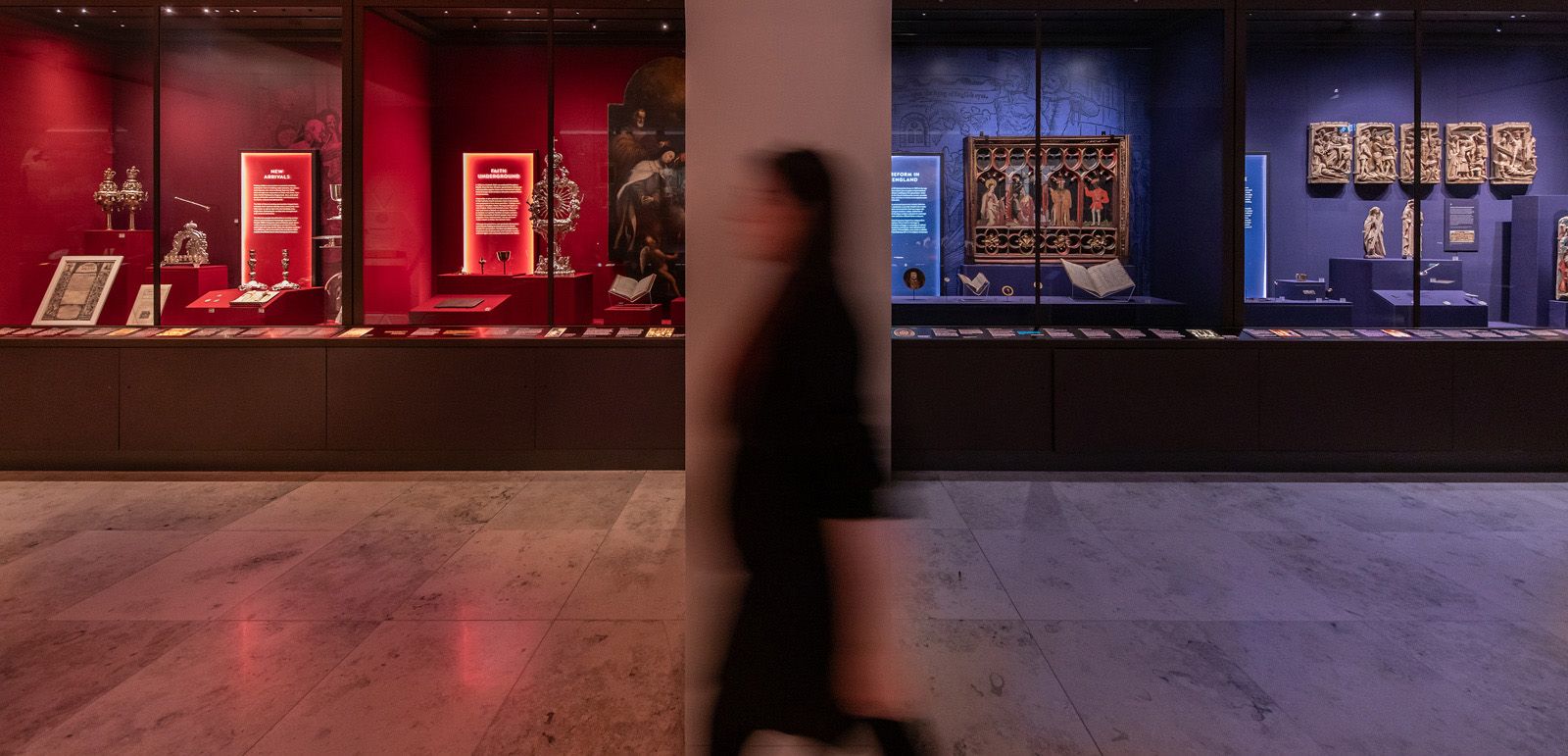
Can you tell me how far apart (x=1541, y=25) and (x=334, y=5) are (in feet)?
29.6

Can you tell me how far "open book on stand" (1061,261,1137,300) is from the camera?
6555 mm

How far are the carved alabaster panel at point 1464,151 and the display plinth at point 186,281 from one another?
9525 mm

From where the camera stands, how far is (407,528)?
4.68 metres

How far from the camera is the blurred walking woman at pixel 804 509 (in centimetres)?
187

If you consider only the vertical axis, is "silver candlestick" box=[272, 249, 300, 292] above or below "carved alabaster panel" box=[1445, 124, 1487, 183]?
below

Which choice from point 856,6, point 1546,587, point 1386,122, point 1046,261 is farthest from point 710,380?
point 1386,122

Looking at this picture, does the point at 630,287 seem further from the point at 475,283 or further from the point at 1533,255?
the point at 1533,255

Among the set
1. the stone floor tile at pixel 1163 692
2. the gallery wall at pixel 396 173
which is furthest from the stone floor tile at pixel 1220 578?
the gallery wall at pixel 396 173

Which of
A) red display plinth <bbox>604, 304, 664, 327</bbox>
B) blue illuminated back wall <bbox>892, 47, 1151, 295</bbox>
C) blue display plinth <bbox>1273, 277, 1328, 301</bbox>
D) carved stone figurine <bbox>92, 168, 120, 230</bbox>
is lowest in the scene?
red display plinth <bbox>604, 304, 664, 327</bbox>

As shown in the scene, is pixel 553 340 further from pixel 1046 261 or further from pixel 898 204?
pixel 1046 261

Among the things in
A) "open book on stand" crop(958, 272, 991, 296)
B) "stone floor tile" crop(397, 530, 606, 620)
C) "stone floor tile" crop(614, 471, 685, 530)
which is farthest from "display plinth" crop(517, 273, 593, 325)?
"open book on stand" crop(958, 272, 991, 296)

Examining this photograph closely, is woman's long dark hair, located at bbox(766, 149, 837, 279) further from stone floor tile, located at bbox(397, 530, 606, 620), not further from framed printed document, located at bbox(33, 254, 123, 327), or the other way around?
framed printed document, located at bbox(33, 254, 123, 327)

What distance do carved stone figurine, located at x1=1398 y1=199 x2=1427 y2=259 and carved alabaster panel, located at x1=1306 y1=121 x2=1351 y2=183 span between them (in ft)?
1.57

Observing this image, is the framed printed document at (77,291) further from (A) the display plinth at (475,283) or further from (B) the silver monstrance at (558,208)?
(B) the silver monstrance at (558,208)
